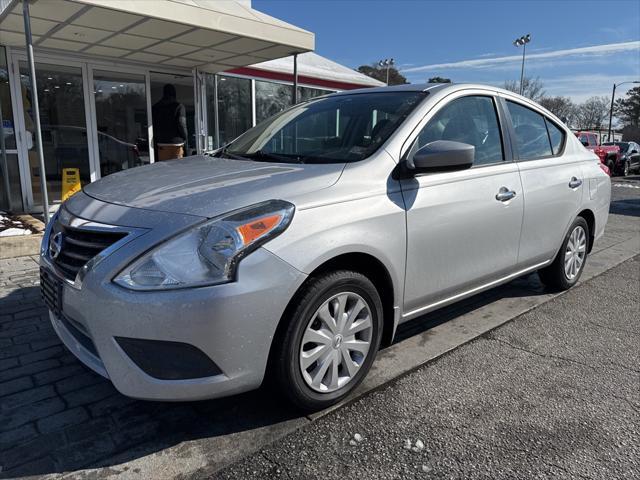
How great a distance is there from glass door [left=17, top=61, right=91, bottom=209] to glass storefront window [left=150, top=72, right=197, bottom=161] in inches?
48.9

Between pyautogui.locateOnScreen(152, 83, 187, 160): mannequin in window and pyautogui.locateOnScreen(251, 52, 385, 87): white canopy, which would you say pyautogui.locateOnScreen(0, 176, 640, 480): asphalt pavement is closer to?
pyautogui.locateOnScreen(152, 83, 187, 160): mannequin in window

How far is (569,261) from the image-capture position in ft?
14.5

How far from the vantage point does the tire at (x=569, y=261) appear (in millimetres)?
4309

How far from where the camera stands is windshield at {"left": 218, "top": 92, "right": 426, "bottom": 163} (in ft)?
9.43

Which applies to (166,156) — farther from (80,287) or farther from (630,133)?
(630,133)

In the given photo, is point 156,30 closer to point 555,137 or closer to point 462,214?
point 555,137

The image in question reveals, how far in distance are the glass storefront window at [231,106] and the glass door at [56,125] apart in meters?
2.91

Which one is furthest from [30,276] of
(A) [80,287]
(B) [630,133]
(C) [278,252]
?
(B) [630,133]

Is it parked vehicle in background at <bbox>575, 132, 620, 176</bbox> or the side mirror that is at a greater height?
the side mirror

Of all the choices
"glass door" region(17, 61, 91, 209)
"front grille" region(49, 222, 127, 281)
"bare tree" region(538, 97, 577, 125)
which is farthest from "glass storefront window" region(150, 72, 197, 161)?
"bare tree" region(538, 97, 577, 125)

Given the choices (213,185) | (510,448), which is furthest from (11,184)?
(510,448)

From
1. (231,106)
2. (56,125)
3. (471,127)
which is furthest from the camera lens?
(231,106)

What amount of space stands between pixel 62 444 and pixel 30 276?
2939 mm

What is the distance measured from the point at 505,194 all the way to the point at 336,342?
170 centimetres
